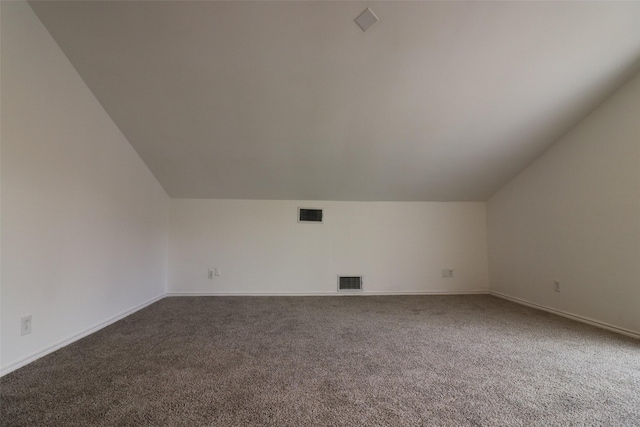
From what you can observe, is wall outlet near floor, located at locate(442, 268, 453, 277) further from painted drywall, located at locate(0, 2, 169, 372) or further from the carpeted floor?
painted drywall, located at locate(0, 2, 169, 372)

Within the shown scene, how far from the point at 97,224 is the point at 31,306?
0.83 metres

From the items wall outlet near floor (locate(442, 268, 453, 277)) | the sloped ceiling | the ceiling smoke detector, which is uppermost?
the ceiling smoke detector

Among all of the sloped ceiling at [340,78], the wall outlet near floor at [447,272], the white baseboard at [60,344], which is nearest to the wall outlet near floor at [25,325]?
the white baseboard at [60,344]

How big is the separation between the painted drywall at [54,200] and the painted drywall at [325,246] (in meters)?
0.99

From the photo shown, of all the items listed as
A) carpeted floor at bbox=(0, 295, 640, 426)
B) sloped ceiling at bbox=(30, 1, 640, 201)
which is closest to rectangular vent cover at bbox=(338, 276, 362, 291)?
carpeted floor at bbox=(0, 295, 640, 426)

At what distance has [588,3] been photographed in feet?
6.38

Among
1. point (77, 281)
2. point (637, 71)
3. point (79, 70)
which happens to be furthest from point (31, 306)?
point (637, 71)

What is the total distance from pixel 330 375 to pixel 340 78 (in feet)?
7.52

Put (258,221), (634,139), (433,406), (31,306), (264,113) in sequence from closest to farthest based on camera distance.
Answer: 1. (433,406)
2. (31,306)
3. (634,139)
4. (264,113)
5. (258,221)

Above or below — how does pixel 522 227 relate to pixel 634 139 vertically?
below

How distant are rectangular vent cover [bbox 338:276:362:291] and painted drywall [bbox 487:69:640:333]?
2.07 metres

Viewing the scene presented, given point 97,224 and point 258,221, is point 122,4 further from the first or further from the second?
point 258,221

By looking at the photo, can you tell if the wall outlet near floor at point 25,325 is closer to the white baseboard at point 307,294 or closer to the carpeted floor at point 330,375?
the carpeted floor at point 330,375

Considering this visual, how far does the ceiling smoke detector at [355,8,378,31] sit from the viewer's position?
1913mm
